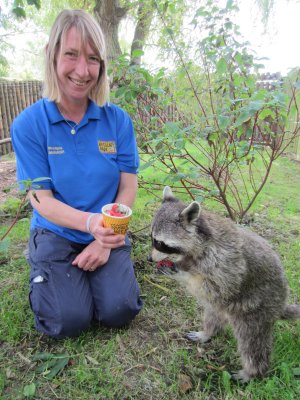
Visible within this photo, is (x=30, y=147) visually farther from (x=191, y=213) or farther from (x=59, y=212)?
(x=191, y=213)

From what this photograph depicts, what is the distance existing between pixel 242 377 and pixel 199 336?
0.40 metres

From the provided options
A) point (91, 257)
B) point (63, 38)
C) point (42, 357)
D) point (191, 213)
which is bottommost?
point (42, 357)

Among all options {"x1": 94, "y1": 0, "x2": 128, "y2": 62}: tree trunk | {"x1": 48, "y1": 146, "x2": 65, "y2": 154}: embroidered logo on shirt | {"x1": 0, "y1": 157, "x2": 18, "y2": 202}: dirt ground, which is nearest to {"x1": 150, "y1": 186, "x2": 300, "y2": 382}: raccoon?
{"x1": 48, "y1": 146, "x2": 65, "y2": 154}: embroidered logo on shirt

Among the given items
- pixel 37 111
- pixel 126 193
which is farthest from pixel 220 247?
pixel 37 111

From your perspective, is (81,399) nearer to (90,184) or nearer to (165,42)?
(90,184)

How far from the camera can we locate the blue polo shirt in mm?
2389

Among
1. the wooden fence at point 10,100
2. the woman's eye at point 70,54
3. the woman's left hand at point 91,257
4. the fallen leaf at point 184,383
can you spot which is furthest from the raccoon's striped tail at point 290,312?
the wooden fence at point 10,100

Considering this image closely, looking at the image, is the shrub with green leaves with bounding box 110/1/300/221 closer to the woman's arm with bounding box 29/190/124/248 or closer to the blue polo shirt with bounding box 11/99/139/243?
the blue polo shirt with bounding box 11/99/139/243

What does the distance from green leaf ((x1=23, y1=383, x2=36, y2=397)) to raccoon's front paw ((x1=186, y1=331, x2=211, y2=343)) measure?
1065mm

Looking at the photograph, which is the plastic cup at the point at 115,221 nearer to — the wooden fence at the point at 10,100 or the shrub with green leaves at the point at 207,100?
the shrub with green leaves at the point at 207,100

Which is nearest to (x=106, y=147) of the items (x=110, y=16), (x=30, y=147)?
(x=30, y=147)

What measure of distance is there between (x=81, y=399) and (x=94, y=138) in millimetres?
1707

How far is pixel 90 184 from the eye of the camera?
2525 millimetres

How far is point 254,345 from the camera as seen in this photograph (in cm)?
207
